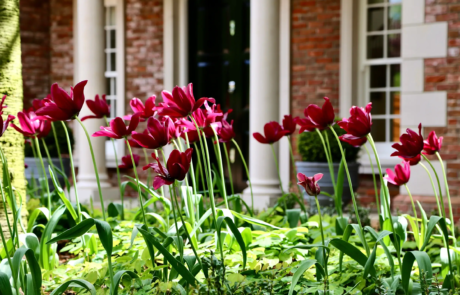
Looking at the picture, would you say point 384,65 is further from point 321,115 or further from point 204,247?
point 204,247

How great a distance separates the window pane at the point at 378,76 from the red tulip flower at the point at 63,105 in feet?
17.0

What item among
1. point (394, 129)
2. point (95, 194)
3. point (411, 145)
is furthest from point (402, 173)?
point (95, 194)

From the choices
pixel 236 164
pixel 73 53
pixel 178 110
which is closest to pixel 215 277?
pixel 178 110

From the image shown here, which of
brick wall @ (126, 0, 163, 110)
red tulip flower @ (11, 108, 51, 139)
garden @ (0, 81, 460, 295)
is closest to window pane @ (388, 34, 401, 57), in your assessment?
brick wall @ (126, 0, 163, 110)

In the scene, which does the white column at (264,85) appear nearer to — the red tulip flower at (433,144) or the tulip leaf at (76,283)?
the red tulip flower at (433,144)

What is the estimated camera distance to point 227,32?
23.3 feet

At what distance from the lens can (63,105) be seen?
1657 millimetres

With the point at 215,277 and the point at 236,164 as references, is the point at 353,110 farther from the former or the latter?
the point at 236,164

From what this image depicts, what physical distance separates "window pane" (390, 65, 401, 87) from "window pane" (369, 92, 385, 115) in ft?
0.55

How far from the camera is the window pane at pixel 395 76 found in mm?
6247

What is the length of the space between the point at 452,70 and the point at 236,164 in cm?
337

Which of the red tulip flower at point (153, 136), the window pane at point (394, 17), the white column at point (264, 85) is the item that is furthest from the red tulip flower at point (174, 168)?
the window pane at point (394, 17)

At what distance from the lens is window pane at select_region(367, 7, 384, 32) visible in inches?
247

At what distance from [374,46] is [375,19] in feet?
1.03
